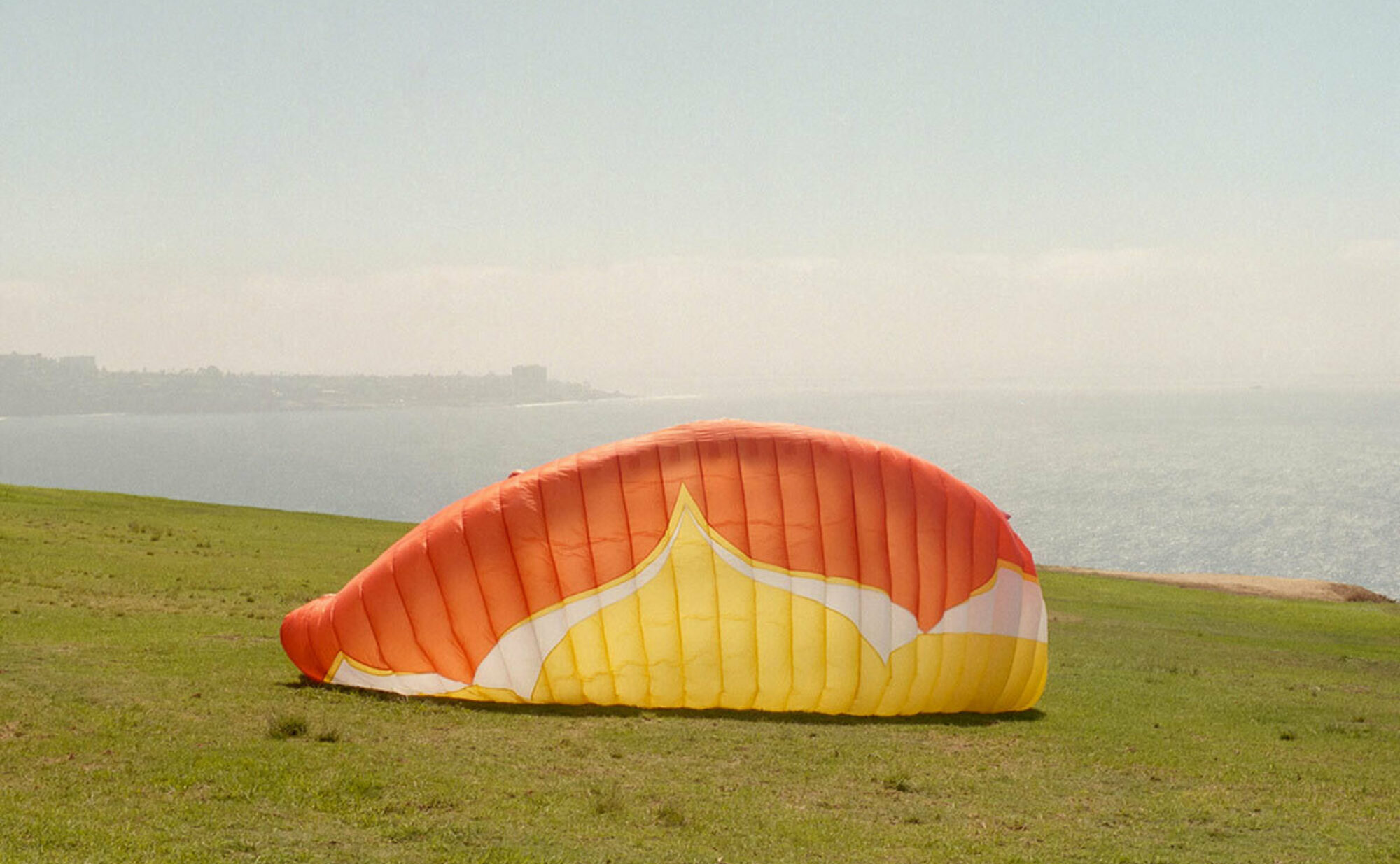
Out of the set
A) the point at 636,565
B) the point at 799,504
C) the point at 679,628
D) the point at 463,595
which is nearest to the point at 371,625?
the point at 463,595

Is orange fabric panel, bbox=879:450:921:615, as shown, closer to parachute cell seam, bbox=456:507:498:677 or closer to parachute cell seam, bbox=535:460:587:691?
parachute cell seam, bbox=535:460:587:691

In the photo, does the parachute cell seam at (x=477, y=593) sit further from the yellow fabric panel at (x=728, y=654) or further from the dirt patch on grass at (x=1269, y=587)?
the dirt patch on grass at (x=1269, y=587)

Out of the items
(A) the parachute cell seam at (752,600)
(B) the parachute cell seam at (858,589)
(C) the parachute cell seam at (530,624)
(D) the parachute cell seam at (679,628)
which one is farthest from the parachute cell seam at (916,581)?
(C) the parachute cell seam at (530,624)

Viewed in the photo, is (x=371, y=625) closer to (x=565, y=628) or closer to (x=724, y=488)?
(x=565, y=628)

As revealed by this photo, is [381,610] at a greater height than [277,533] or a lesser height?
greater

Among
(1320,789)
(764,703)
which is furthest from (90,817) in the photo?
(1320,789)

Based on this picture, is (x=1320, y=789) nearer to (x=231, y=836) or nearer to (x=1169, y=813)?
(x=1169, y=813)
